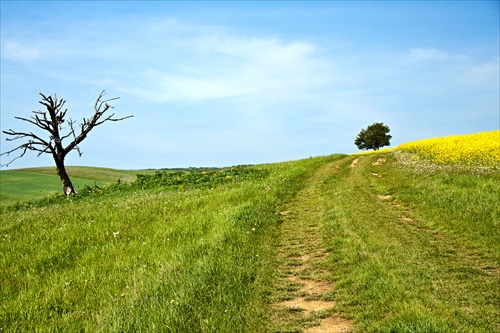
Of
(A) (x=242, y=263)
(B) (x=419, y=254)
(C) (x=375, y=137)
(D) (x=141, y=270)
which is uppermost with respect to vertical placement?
(C) (x=375, y=137)

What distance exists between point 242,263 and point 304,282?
160 centimetres

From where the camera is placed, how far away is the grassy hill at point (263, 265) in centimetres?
619

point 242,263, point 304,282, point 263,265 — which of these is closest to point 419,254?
point 304,282

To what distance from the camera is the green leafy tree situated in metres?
89.8

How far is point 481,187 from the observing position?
16.6 meters

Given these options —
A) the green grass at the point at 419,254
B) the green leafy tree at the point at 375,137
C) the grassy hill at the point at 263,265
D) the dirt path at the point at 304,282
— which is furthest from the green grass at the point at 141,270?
the green leafy tree at the point at 375,137

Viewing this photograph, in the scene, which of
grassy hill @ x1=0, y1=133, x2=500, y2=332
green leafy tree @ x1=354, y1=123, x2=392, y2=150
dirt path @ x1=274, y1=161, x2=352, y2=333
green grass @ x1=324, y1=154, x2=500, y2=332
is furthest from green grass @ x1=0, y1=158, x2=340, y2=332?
green leafy tree @ x1=354, y1=123, x2=392, y2=150

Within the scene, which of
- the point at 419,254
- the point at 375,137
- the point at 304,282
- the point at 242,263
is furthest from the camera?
the point at 375,137

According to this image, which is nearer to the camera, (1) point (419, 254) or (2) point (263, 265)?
(2) point (263, 265)

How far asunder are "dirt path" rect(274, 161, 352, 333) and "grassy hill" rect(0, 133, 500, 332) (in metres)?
0.03

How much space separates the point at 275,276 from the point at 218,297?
6.22 feet

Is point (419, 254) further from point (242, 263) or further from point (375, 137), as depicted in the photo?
point (375, 137)

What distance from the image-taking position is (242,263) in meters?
8.94

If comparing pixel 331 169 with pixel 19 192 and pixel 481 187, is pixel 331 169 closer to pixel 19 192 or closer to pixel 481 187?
pixel 481 187
